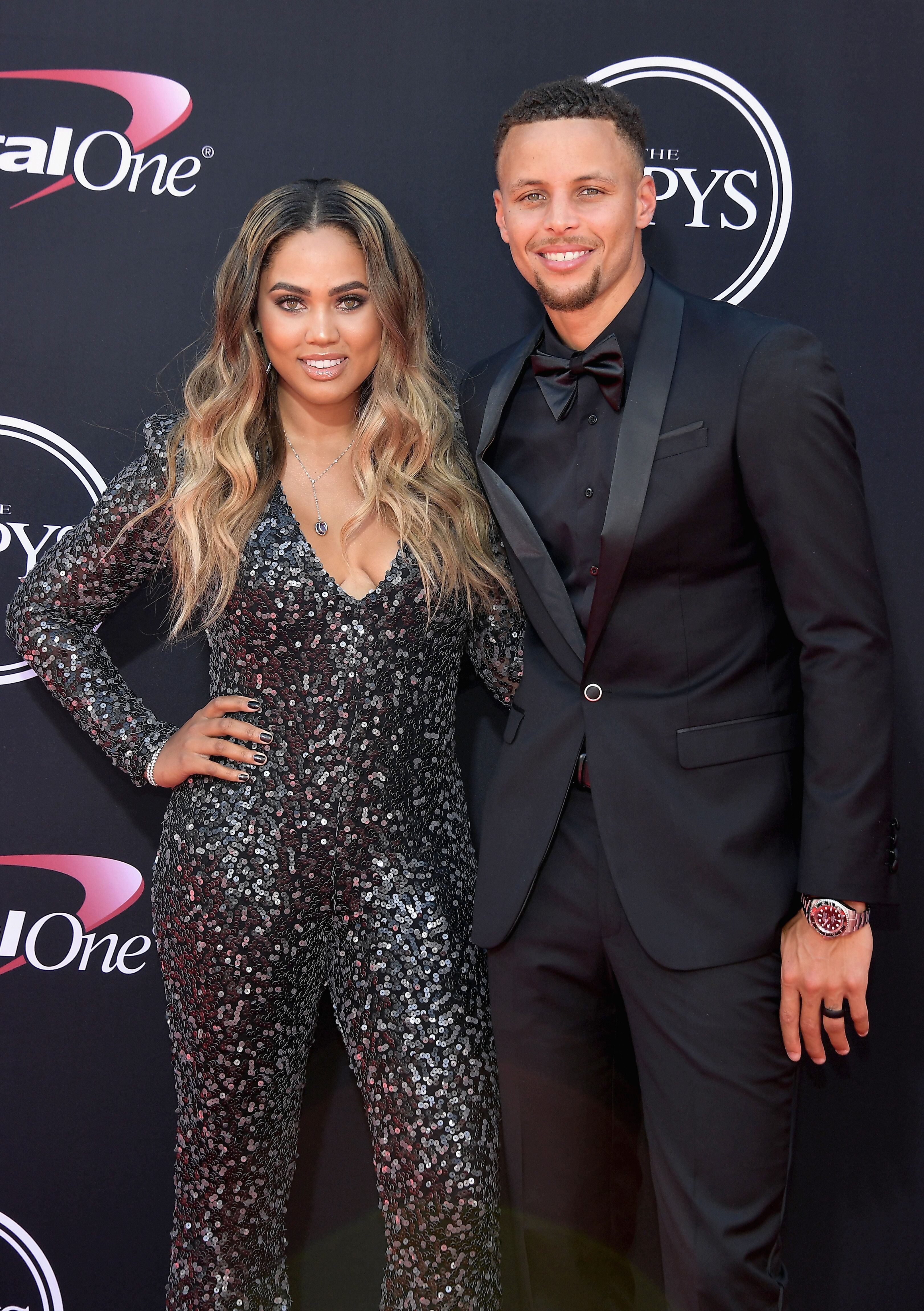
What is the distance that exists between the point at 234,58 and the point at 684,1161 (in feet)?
7.34

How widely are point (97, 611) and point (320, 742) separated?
567mm

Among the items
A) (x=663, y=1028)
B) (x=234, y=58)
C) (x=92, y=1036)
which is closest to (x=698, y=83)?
(x=234, y=58)

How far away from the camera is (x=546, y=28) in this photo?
89.0 inches

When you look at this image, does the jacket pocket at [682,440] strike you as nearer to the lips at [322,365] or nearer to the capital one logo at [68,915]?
the lips at [322,365]

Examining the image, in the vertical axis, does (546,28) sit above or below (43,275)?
above

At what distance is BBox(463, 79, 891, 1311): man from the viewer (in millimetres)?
1629

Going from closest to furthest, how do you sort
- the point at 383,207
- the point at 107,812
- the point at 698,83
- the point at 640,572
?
1. the point at 640,572
2. the point at 383,207
3. the point at 698,83
4. the point at 107,812

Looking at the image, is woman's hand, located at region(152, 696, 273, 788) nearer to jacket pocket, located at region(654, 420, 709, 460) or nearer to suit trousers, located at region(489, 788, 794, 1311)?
suit trousers, located at region(489, 788, 794, 1311)

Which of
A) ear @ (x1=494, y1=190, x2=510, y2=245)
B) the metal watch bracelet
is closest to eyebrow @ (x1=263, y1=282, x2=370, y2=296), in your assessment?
ear @ (x1=494, y1=190, x2=510, y2=245)

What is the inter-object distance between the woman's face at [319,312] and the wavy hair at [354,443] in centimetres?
2

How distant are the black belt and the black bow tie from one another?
56 cm

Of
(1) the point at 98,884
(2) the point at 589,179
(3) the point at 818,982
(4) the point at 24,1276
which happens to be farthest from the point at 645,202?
(4) the point at 24,1276

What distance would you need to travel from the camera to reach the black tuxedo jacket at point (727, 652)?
1620 millimetres

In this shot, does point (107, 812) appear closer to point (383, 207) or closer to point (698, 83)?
point (383, 207)
